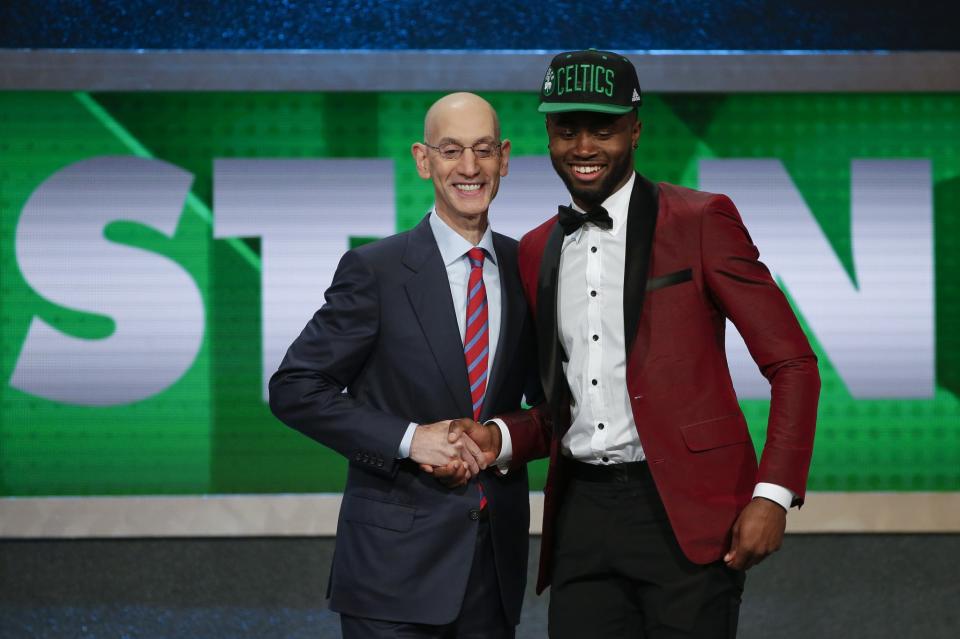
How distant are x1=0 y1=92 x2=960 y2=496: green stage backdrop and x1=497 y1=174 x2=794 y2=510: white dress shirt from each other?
1675mm

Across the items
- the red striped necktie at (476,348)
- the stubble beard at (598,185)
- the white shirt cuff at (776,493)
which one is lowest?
the white shirt cuff at (776,493)

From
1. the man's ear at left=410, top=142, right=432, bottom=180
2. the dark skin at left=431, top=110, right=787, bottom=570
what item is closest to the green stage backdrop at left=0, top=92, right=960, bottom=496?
the man's ear at left=410, top=142, right=432, bottom=180

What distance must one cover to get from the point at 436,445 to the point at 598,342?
0.38 m

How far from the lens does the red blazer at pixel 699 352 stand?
2.10 meters

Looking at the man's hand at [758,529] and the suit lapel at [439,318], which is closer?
the man's hand at [758,529]

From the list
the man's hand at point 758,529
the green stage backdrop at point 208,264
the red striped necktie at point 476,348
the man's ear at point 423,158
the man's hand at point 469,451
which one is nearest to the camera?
the man's hand at point 758,529

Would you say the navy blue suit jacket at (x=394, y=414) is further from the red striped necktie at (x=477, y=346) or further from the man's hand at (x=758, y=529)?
the man's hand at (x=758, y=529)

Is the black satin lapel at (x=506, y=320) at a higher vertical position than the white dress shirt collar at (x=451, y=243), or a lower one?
lower

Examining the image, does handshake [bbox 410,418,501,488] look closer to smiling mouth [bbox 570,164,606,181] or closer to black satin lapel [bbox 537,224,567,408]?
black satin lapel [bbox 537,224,567,408]

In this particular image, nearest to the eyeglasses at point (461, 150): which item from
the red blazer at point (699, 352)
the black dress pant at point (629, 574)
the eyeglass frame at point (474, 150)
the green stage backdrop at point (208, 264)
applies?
the eyeglass frame at point (474, 150)

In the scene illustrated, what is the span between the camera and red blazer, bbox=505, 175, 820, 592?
2096 mm

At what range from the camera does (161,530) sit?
3.84 metres

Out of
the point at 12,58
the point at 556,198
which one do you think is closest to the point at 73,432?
the point at 12,58

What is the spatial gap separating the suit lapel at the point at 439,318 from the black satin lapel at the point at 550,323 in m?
0.17
